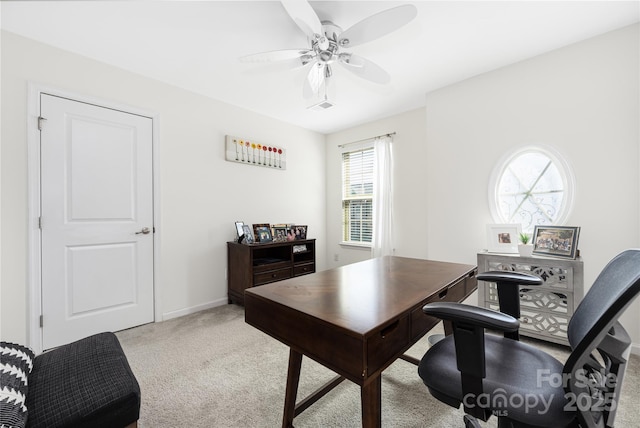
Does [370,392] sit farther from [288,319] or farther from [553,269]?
[553,269]

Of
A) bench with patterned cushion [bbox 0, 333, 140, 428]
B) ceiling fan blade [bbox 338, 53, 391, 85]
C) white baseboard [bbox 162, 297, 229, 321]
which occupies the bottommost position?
white baseboard [bbox 162, 297, 229, 321]

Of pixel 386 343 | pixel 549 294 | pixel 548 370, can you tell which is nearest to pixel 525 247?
pixel 549 294

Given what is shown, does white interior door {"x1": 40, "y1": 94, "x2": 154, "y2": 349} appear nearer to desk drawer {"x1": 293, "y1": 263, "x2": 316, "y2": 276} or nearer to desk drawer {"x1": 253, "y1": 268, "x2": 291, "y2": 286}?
desk drawer {"x1": 253, "y1": 268, "x2": 291, "y2": 286}

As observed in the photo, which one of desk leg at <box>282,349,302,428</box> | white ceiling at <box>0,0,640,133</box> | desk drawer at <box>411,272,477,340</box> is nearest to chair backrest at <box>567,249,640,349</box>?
desk drawer at <box>411,272,477,340</box>

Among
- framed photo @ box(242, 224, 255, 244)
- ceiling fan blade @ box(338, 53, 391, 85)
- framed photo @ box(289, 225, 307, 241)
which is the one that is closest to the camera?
ceiling fan blade @ box(338, 53, 391, 85)

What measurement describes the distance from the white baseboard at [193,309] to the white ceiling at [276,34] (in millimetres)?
2550

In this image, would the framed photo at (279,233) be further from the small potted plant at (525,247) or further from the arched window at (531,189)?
the small potted plant at (525,247)

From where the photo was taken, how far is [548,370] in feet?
3.33

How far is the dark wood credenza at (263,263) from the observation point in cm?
316

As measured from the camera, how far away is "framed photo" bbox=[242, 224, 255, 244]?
3322 millimetres

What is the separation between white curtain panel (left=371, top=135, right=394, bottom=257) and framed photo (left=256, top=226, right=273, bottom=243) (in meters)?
1.55

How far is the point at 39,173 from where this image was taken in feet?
7.30

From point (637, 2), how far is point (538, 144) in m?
1.05

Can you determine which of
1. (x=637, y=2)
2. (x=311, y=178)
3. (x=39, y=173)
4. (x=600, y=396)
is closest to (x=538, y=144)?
(x=637, y=2)
